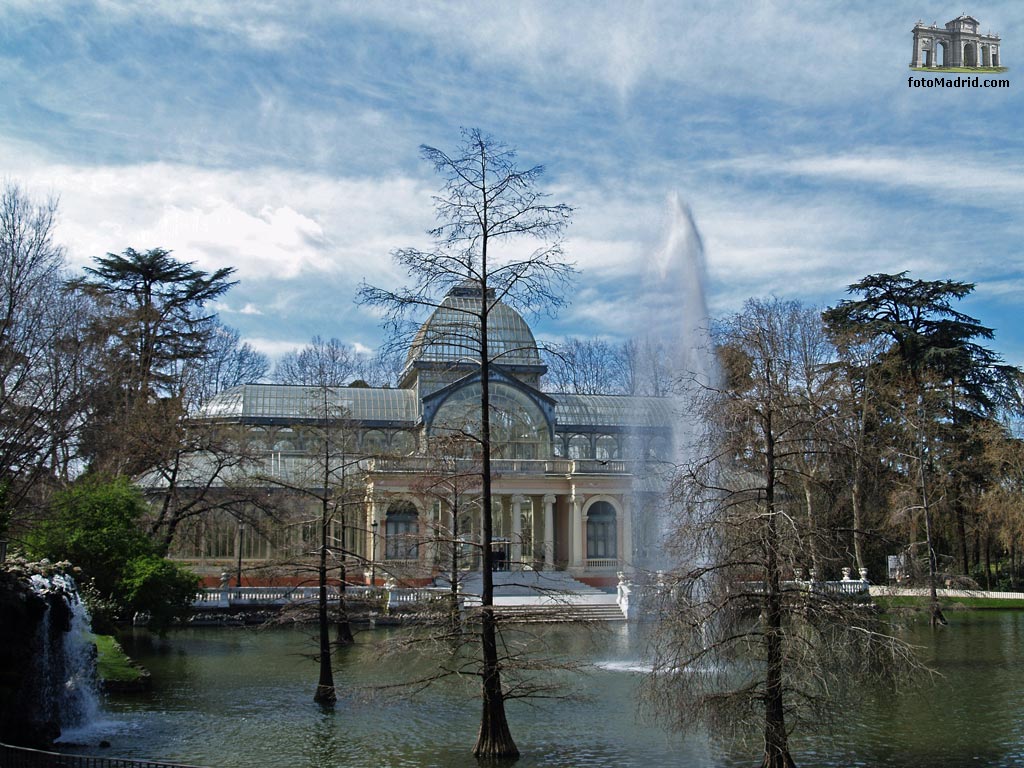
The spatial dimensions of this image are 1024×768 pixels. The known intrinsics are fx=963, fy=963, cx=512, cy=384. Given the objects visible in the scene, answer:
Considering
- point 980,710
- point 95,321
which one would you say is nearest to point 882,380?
point 980,710

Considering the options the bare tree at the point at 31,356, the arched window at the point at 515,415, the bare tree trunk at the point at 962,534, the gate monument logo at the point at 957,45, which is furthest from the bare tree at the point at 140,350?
the bare tree trunk at the point at 962,534

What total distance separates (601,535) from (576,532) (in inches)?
59.3

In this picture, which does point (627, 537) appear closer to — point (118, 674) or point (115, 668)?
point (115, 668)

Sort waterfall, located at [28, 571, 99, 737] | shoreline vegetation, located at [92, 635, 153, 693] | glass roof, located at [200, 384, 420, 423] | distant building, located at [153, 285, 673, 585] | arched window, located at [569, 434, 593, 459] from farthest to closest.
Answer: arched window, located at [569, 434, 593, 459] → glass roof, located at [200, 384, 420, 423] → distant building, located at [153, 285, 673, 585] → shoreline vegetation, located at [92, 635, 153, 693] → waterfall, located at [28, 571, 99, 737]

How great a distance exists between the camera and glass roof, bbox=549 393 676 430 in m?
50.3

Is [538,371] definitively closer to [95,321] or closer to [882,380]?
[882,380]

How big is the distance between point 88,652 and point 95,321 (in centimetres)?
1579

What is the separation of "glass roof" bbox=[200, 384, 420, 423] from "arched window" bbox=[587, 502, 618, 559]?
33.9ft

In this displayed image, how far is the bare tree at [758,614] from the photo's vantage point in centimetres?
1133

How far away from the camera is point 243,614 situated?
111ft

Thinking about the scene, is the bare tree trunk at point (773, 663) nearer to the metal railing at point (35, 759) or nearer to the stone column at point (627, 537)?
the metal railing at point (35, 759)

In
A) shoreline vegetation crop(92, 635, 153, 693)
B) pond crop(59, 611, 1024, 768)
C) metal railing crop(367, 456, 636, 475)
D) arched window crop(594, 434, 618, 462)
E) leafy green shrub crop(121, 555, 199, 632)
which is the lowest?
pond crop(59, 611, 1024, 768)

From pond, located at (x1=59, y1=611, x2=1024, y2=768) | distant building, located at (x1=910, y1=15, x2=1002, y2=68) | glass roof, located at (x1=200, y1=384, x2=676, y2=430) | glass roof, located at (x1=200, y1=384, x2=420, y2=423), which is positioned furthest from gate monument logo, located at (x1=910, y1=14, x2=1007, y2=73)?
glass roof, located at (x1=200, y1=384, x2=420, y2=423)

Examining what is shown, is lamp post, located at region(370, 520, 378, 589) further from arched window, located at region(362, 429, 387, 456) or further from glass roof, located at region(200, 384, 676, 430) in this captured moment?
glass roof, located at region(200, 384, 676, 430)
